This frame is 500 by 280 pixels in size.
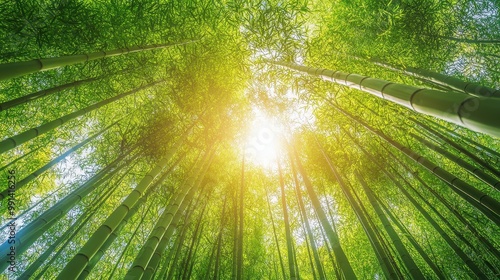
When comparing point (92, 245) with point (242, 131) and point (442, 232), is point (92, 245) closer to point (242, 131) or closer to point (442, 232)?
point (442, 232)

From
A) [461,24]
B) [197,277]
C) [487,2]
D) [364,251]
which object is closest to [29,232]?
[197,277]

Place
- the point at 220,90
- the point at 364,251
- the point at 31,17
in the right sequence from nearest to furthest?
the point at 31,17 < the point at 220,90 < the point at 364,251

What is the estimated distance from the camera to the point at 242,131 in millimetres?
4930

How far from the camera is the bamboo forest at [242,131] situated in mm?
2740

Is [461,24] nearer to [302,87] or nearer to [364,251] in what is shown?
[302,87]

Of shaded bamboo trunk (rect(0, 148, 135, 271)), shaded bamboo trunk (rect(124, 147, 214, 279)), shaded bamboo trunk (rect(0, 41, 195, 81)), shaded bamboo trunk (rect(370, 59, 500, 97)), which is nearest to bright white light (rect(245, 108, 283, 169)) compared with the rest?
shaded bamboo trunk (rect(124, 147, 214, 279))

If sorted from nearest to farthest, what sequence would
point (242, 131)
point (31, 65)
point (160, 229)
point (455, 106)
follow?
point (455, 106), point (31, 65), point (160, 229), point (242, 131)

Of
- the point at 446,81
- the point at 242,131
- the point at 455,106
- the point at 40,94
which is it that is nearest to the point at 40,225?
the point at 40,94

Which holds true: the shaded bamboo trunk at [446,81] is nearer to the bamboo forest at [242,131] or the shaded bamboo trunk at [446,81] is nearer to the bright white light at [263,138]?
the bamboo forest at [242,131]

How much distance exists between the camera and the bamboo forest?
8.99 ft

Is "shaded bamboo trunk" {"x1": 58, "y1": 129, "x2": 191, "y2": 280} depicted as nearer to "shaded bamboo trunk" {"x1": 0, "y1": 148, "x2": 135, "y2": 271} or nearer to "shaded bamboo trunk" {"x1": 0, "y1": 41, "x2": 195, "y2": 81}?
"shaded bamboo trunk" {"x1": 0, "y1": 41, "x2": 195, "y2": 81}

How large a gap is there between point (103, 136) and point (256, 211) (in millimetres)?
2832

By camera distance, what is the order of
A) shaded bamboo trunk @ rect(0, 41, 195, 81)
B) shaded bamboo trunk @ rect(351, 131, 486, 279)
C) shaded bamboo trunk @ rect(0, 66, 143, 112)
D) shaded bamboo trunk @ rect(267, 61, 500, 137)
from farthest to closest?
1. shaded bamboo trunk @ rect(351, 131, 486, 279)
2. shaded bamboo trunk @ rect(0, 66, 143, 112)
3. shaded bamboo trunk @ rect(0, 41, 195, 81)
4. shaded bamboo trunk @ rect(267, 61, 500, 137)

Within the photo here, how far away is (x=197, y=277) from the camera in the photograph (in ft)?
13.7
